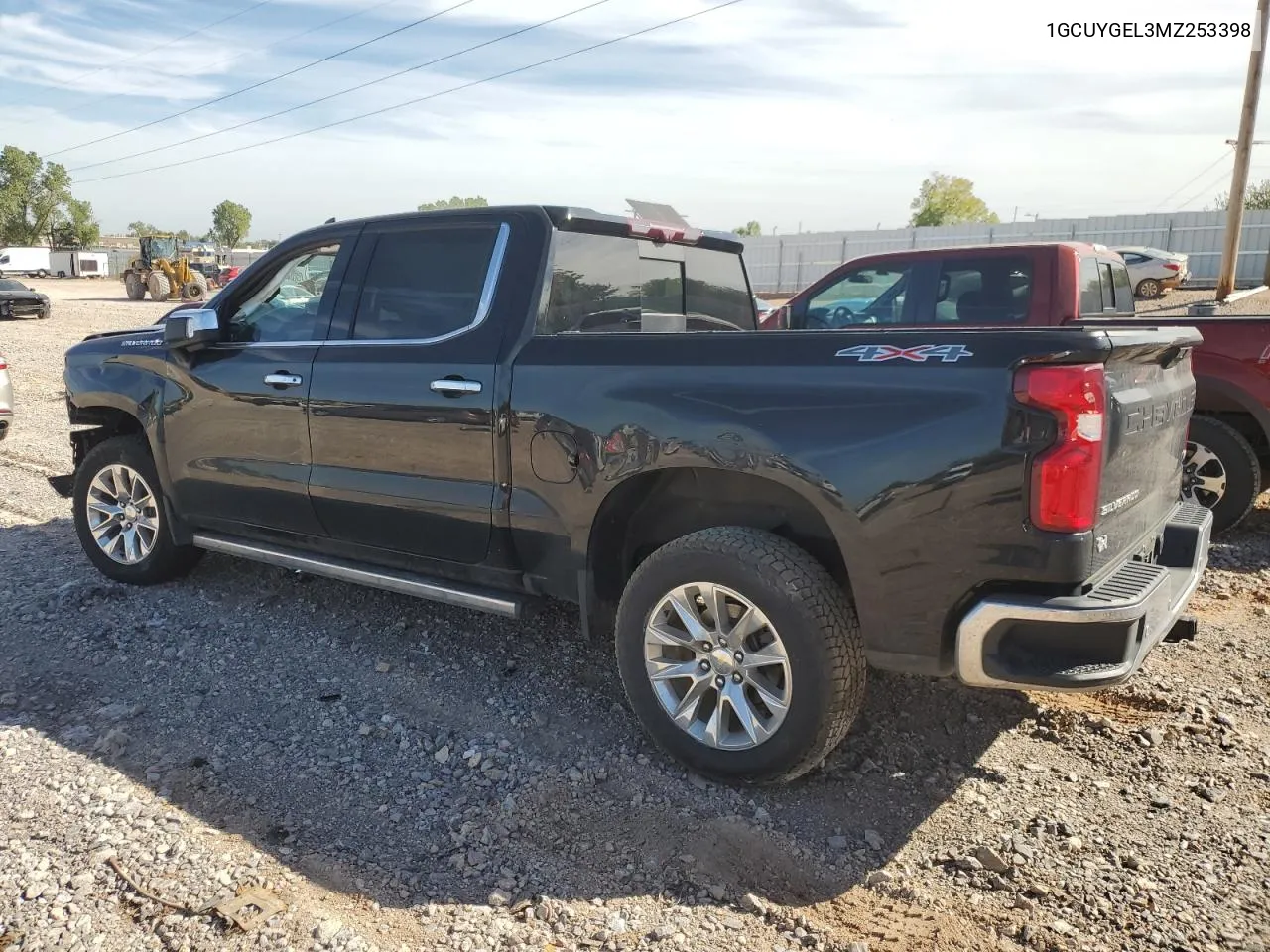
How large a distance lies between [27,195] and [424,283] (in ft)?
344

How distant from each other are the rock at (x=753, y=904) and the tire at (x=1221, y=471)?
463 cm

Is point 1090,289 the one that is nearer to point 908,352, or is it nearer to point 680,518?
point 680,518

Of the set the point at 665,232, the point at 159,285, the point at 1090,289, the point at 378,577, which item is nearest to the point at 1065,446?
the point at 665,232

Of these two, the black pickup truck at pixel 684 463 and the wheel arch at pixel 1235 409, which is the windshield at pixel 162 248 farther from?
the wheel arch at pixel 1235 409

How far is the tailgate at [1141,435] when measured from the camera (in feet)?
9.57

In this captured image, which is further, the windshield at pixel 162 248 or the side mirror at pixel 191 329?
the windshield at pixel 162 248

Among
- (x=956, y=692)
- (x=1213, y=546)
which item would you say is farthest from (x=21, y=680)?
(x=1213, y=546)

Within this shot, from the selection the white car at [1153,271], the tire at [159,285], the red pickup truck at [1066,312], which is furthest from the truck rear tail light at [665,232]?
the tire at [159,285]

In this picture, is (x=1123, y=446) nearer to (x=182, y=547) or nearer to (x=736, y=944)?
(x=736, y=944)

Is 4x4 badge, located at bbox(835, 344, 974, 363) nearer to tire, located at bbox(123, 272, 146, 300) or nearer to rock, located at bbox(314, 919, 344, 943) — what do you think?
rock, located at bbox(314, 919, 344, 943)

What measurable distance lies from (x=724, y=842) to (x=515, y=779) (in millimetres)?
796

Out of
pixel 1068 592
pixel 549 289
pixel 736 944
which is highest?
pixel 549 289

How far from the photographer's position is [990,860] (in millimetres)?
3018

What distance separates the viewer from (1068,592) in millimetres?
2855
